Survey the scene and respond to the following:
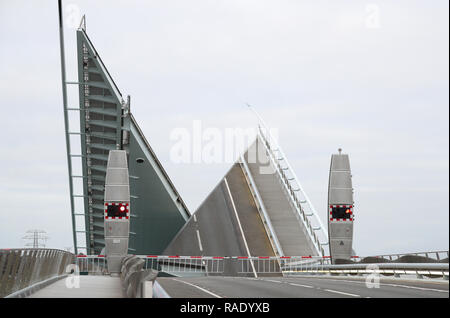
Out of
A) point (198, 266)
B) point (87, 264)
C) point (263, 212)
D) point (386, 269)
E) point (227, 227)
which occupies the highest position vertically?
point (263, 212)

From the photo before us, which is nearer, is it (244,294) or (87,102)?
(244,294)

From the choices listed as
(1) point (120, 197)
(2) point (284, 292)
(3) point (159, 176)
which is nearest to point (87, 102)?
(3) point (159, 176)

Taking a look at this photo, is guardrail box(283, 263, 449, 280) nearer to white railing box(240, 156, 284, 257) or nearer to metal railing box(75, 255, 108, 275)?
white railing box(240, 156, 284, 257)

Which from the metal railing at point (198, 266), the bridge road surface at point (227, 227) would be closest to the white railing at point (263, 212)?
the bridge road surface at point (227, 227)

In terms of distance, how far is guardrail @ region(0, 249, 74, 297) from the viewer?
45.4 feet

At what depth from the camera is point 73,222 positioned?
57.3 m

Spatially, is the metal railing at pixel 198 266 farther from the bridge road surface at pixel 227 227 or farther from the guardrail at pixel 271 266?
the bridge road surface at pixel 227 227

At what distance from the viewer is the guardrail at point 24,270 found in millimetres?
13836

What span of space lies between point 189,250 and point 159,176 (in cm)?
677

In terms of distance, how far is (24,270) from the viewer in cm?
1546

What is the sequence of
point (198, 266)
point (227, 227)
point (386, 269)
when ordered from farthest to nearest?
point (227, 227)
point (198, 266)
point (386, 269)

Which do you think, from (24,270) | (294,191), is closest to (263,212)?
(294,191)

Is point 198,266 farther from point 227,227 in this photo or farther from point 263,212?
point 263,212
